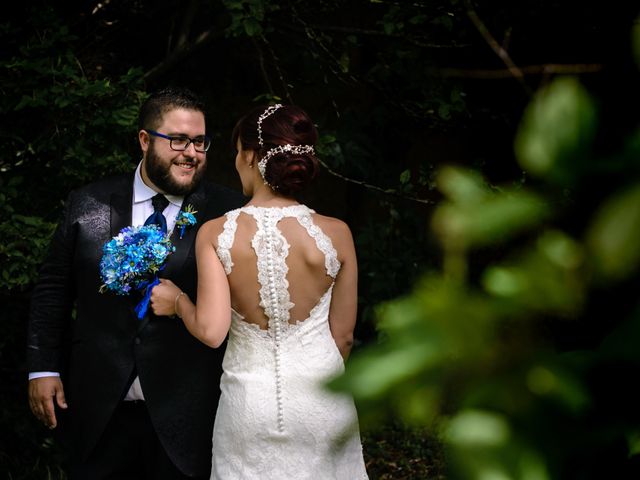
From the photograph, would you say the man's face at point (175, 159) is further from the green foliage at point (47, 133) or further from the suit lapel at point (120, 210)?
the green foliage at point (47, 133)

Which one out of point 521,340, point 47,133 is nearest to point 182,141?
point 47,133

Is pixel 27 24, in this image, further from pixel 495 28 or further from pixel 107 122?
pixel 495 28

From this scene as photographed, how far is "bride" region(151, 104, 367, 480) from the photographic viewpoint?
2.85m

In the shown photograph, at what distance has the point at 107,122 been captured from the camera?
14.4 feet

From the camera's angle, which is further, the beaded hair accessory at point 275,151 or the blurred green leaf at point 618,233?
the beaded hair accessory at point 275,151

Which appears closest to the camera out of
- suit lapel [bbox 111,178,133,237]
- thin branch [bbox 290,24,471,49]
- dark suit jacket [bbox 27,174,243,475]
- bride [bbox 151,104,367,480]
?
bride [bbox 151,104,367,480]

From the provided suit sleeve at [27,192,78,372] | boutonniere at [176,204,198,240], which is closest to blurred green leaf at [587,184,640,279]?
boutonniere at [176,204,198,240]

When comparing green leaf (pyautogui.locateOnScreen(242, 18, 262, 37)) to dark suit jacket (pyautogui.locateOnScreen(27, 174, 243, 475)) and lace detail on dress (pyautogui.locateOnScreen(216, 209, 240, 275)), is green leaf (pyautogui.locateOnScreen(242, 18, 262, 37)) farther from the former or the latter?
lace detail on dress (pyautogui.locateOnScreen(216, 209, 240, 275))

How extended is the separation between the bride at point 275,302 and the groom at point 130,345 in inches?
10.9

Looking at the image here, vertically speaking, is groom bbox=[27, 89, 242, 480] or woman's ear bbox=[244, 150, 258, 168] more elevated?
woman's ear bbox=[244, 150, 258, 168]

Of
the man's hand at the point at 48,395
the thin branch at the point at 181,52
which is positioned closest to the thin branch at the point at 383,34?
the thin branch at the point at 181,52

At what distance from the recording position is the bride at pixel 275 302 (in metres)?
2.85

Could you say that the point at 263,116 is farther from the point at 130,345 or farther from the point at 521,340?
the point at 521,340

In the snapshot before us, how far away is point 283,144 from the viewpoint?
2910 mm
